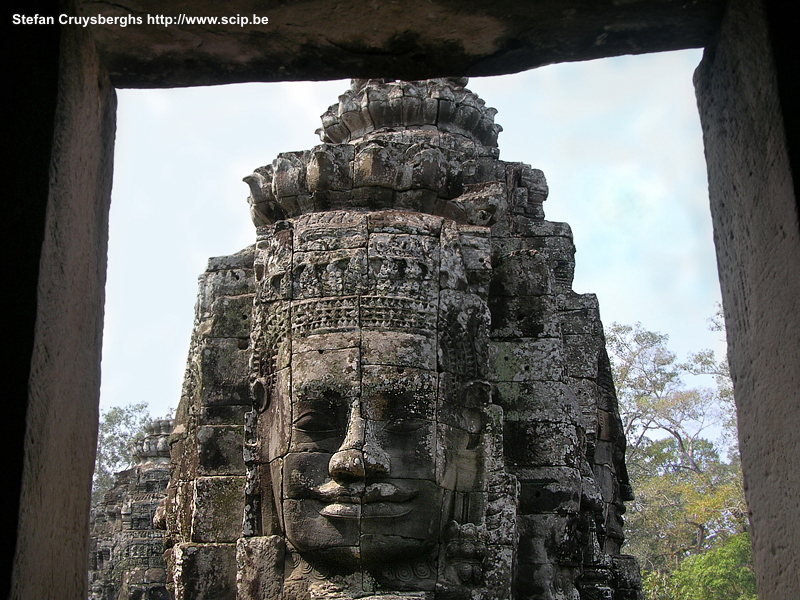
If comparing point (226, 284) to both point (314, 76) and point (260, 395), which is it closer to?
point (260, 395)

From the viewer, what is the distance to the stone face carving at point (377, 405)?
5.62 metres

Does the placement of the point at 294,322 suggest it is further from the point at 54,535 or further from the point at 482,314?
the point at 54,535

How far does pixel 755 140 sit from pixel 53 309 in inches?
74.4

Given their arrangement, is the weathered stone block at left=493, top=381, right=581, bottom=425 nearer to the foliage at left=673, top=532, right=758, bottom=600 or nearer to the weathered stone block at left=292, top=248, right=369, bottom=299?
the weathered stone block at left=292, top=248, right=369, bottom=299

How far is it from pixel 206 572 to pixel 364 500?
61.3 inches

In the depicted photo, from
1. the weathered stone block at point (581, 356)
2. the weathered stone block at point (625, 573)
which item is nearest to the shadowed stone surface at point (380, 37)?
the weathered stone block at point (581, 356)

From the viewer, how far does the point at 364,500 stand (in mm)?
5477

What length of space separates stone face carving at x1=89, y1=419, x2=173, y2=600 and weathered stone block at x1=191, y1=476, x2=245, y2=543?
689 cm

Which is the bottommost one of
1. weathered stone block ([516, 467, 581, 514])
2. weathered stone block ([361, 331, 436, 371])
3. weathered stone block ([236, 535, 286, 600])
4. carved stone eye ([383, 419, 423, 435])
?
weathered stone block ([236, 535, 286, 600])

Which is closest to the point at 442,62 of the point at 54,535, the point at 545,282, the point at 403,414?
the point at 54,535

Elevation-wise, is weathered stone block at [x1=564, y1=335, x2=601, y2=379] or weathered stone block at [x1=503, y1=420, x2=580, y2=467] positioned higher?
weathered stone block at [x1=564, y1=335, x2=601, y2=379]

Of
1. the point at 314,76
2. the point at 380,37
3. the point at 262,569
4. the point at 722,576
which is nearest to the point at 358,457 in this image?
the point at 262,569

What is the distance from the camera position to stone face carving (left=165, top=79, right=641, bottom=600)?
5.62m

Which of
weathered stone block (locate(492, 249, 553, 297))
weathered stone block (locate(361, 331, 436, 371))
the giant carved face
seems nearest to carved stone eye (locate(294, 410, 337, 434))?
the giant carved face
